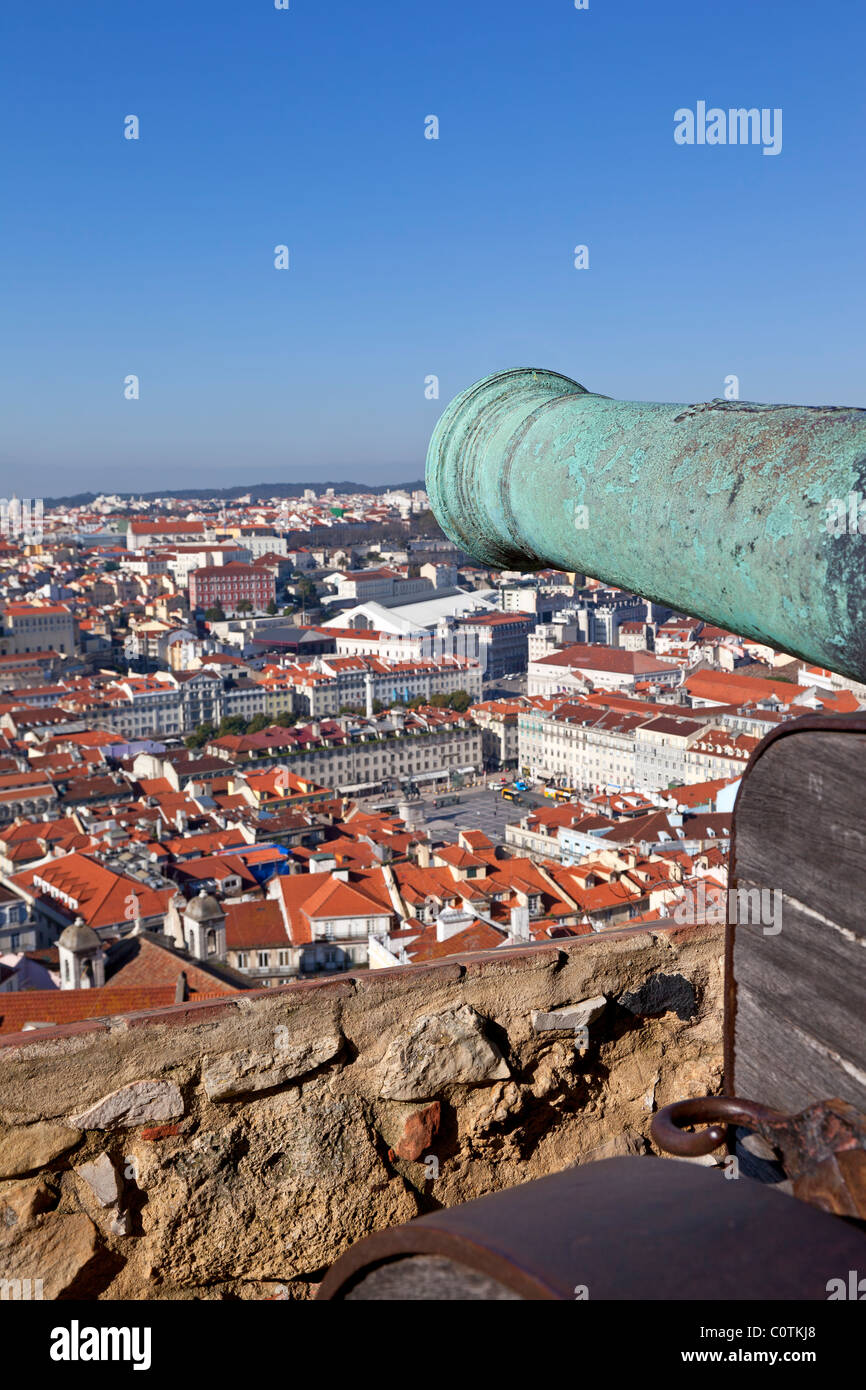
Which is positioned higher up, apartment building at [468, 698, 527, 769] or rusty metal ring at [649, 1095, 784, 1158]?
rusty metal ring at [649, 1095, 784, 1158]

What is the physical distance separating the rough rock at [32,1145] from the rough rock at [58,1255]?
60mm

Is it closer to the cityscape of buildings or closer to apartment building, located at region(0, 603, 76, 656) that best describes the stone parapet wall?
the cityscape of buildings

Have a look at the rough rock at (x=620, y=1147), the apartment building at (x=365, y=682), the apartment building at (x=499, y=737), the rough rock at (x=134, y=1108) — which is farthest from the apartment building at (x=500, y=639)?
the rough rock at (x=134, y=1108)

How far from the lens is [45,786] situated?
80.9ft

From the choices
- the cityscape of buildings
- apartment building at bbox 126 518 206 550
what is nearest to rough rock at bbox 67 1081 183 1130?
the cityscape of buildings

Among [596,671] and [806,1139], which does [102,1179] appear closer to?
[806,1139]

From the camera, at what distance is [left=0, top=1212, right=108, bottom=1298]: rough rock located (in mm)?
1371

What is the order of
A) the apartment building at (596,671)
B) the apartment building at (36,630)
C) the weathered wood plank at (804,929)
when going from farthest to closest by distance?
the apartment building at (36,630) < the apartment building at (596,671) < the weathered wood plank at (804,929)

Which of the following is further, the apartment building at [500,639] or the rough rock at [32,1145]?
the apartment building at [500,639]

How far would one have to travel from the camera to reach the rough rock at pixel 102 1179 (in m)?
1.41

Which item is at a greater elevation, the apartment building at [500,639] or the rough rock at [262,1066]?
the rough rock at [262,1066]

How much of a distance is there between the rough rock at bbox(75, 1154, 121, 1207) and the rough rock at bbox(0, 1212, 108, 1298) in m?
0.03

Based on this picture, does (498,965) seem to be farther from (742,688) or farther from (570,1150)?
(742,688)

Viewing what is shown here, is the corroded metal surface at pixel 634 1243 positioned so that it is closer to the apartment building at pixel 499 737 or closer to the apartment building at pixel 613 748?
the apartment building at pixel 613 748
